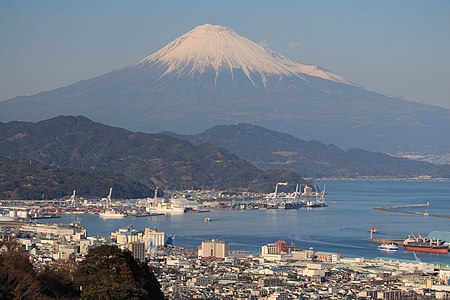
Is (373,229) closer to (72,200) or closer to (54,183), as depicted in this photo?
(72,200)

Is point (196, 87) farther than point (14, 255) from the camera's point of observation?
Yes

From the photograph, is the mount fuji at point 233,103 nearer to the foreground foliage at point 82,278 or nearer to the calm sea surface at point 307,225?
the calm sea surface at point 307,225

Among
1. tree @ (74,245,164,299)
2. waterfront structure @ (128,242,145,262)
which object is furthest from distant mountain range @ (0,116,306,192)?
tree @ (74,245,164,299)

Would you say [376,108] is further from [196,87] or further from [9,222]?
[9,222]

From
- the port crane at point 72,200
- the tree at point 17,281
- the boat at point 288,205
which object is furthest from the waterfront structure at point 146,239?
the boat at point 288,205

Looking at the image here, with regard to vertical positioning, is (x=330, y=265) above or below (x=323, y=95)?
below

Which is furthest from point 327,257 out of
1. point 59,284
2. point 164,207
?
point 164,207

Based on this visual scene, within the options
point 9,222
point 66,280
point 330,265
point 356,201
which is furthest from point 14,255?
→ point 356,201
